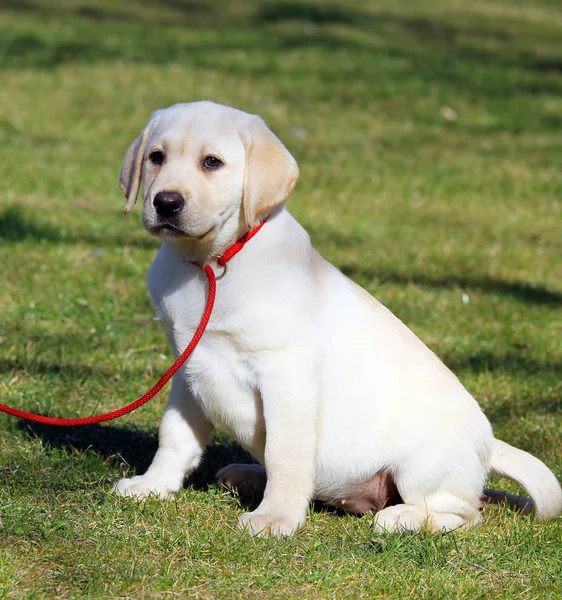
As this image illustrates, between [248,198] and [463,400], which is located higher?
[248,198]

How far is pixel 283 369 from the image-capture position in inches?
134

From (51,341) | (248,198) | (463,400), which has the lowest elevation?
(51,341)

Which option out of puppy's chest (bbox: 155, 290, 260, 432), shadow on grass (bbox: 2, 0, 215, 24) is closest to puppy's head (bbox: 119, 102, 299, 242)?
puppy's chest (bbox: 155, 290, 260, 432)

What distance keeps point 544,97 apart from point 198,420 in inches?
411

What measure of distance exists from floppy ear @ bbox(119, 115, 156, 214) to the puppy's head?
52 millimetres

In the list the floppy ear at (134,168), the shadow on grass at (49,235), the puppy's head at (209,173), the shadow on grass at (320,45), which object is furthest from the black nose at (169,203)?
the shadow on grass at (320,45)

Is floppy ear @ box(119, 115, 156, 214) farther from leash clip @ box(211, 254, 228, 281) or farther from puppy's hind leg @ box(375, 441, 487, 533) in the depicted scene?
puppy's hind leg @ box(375, 441, 487, 533)

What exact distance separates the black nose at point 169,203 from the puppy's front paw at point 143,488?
1.02 meters

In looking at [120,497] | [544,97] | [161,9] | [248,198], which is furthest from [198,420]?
[161,9]

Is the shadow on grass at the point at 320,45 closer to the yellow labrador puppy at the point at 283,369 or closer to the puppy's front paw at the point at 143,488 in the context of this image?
the yellow labrador puppy at the point at 283,369

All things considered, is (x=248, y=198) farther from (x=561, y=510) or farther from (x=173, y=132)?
(x=561, y=510)

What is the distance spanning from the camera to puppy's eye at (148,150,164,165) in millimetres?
3531

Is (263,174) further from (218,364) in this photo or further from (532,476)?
(532,476)

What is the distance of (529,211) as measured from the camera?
907 centimetres
